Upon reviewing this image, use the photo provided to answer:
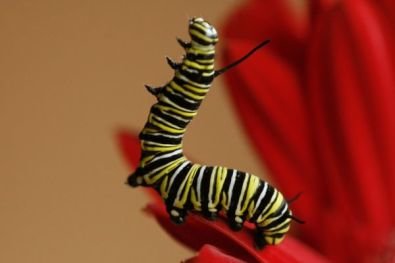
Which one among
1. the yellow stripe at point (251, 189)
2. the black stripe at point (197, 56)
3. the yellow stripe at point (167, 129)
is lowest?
the yellow stripe at point (251, 189)

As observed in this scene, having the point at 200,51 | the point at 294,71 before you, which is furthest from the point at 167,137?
the point at 294,71

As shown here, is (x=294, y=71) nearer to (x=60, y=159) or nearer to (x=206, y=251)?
(x=206, y=251)

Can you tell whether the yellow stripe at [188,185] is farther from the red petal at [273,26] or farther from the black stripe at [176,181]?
the red petal at [273,26]

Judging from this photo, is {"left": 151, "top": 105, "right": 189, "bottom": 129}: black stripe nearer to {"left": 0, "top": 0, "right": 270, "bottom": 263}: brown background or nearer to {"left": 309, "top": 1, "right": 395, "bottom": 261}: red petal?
{"left": 309, "top": 1, "right": 395, "bottom": 261}: red petal

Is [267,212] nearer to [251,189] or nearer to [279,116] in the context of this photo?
[251,189]

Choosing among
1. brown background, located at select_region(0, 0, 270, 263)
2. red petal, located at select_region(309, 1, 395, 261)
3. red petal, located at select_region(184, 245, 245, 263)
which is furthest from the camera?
brown background, located at select_region(0, 0, 270, 263)

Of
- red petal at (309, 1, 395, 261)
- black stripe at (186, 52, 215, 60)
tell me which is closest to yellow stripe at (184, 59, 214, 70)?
black stripe at (186, 52, 215, 60)

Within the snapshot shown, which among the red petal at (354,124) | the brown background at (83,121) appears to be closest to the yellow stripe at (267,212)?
the red petal at (354,124)
